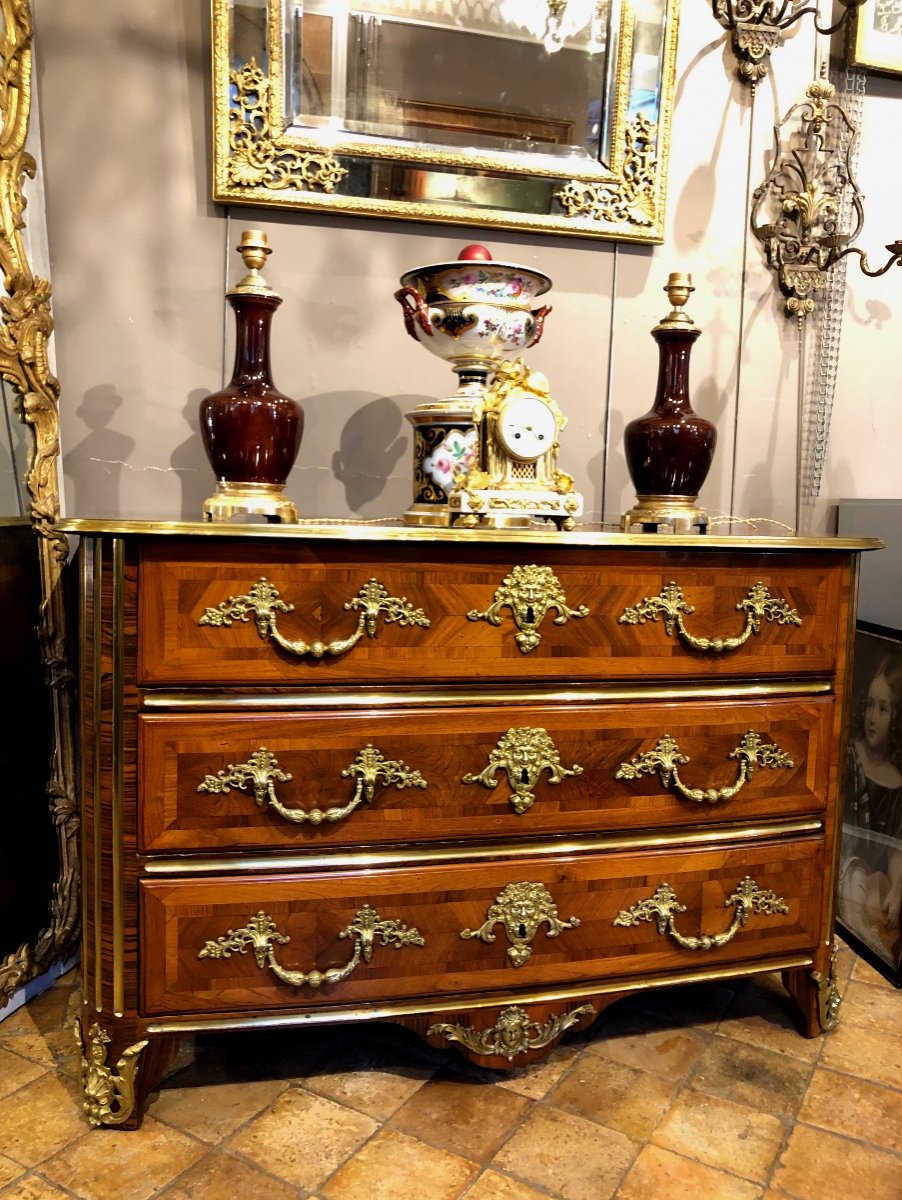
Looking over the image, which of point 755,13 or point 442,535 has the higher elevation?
point 755,13

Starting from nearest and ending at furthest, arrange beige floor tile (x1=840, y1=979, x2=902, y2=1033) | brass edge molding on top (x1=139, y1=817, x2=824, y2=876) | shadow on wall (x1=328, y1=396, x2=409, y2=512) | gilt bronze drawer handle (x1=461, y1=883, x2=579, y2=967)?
brass edge molding on top (x1=139, y1=817, x2=824, y2=876)
gilt bronze drawer handle (x1=461, y1=883, x2=579, y2=967)
beige floor tile (x1=840, y1=979, x2=902, y2=1033)
shadow on wall (x1=328, y1=396, x2=409, y2=512)

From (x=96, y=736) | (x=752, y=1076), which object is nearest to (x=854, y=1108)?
(x=752, y=1076)

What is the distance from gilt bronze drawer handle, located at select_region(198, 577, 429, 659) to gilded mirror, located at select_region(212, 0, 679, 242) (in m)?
1.05

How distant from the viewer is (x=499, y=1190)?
1.30m

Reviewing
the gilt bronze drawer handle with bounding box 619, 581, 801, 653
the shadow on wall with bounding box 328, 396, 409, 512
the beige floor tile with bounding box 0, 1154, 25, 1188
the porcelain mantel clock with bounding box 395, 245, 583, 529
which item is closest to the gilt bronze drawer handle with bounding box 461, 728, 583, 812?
the gilt bronze drawer handle with bounding box 619, 581, 801, 653

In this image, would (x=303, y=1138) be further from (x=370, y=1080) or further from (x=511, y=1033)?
(x=511, y=1033)

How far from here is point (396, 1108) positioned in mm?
1475

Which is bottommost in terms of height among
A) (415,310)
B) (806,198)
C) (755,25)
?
(415,310)

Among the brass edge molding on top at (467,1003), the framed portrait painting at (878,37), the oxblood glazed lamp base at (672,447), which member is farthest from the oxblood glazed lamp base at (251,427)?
the framed portrait painting at (878,37)

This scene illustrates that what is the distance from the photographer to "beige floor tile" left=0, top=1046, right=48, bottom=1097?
151 cm

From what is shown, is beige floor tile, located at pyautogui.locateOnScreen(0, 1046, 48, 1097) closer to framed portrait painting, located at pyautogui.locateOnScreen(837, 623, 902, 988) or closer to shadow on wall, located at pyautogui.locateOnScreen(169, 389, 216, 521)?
shadow on wall, located at pyautogui.locateOnScreen(169, 389, 216, 521)

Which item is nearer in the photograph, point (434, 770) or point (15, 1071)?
point (434, 770)

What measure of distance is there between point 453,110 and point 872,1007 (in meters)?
2.21

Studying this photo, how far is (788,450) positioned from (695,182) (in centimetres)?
73
